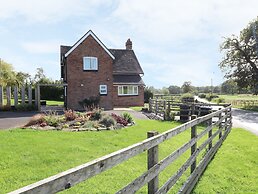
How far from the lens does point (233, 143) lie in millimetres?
10391

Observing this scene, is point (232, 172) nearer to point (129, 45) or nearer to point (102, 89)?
point (102, 89)

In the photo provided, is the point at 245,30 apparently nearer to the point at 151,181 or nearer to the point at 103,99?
the point at 103,99

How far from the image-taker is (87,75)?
29.0m

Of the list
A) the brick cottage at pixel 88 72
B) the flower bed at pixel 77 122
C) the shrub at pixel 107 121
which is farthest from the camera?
the brick cottage at pixel 88 72

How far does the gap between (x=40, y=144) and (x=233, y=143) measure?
22.9 feet

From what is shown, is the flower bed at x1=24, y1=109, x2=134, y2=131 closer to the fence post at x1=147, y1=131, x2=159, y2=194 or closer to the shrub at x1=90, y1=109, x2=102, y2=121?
the shrub at x1=90, y1=109, x2=102, y2=121

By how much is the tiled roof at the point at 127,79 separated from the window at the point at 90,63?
22.4ft

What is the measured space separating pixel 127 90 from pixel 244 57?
740 inches

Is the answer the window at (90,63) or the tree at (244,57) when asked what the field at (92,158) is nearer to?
the window at (90,63)

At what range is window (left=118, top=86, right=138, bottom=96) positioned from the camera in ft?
117

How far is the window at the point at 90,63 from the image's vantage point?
94.6ft

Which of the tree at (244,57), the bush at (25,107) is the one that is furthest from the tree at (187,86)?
the bush at (25,107)

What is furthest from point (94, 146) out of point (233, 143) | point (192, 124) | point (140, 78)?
point (140, 78)

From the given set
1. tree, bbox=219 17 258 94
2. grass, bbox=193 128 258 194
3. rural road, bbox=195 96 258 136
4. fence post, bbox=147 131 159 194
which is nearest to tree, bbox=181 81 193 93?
tree, bbox=219 17 258 94
